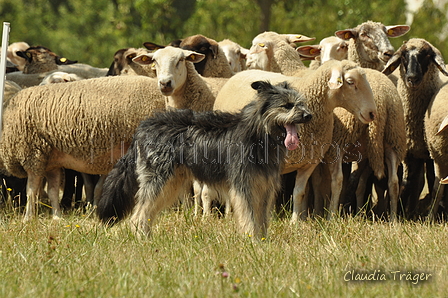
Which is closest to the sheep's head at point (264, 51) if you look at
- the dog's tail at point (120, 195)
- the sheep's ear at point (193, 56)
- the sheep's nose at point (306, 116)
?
the sheep's ear at point (193, 56)

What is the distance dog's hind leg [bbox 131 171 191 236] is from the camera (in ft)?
18.5

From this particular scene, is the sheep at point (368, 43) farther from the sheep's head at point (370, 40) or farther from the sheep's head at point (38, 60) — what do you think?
the sheep's head at point (38, 60)

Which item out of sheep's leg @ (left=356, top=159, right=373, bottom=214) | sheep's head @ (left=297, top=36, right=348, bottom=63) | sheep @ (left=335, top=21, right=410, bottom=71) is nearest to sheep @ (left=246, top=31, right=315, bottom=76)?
sheep's head @ (left=297, top=36, right=348, bottom=63)

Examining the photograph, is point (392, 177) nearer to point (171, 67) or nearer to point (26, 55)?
point (171, 67)

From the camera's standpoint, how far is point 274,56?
341 inches

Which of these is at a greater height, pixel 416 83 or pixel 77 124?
pixel 416 83


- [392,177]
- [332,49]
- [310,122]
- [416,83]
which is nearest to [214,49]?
[332,49]

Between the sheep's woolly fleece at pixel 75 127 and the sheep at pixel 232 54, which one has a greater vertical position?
the sheep at pixel 232 54

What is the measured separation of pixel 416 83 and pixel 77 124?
147 inches

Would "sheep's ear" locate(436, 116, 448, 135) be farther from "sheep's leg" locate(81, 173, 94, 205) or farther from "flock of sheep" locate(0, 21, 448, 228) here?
"sheep's leg" locate(81, 173, 94, 205)

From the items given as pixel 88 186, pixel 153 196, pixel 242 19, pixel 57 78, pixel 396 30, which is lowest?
pixel 88 186

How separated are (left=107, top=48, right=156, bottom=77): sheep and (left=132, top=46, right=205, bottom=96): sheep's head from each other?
5.08 ft

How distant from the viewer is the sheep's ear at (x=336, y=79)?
263 inches

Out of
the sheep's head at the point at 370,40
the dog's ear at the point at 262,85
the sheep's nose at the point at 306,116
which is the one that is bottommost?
the sheep's nose at the point at 306,116
